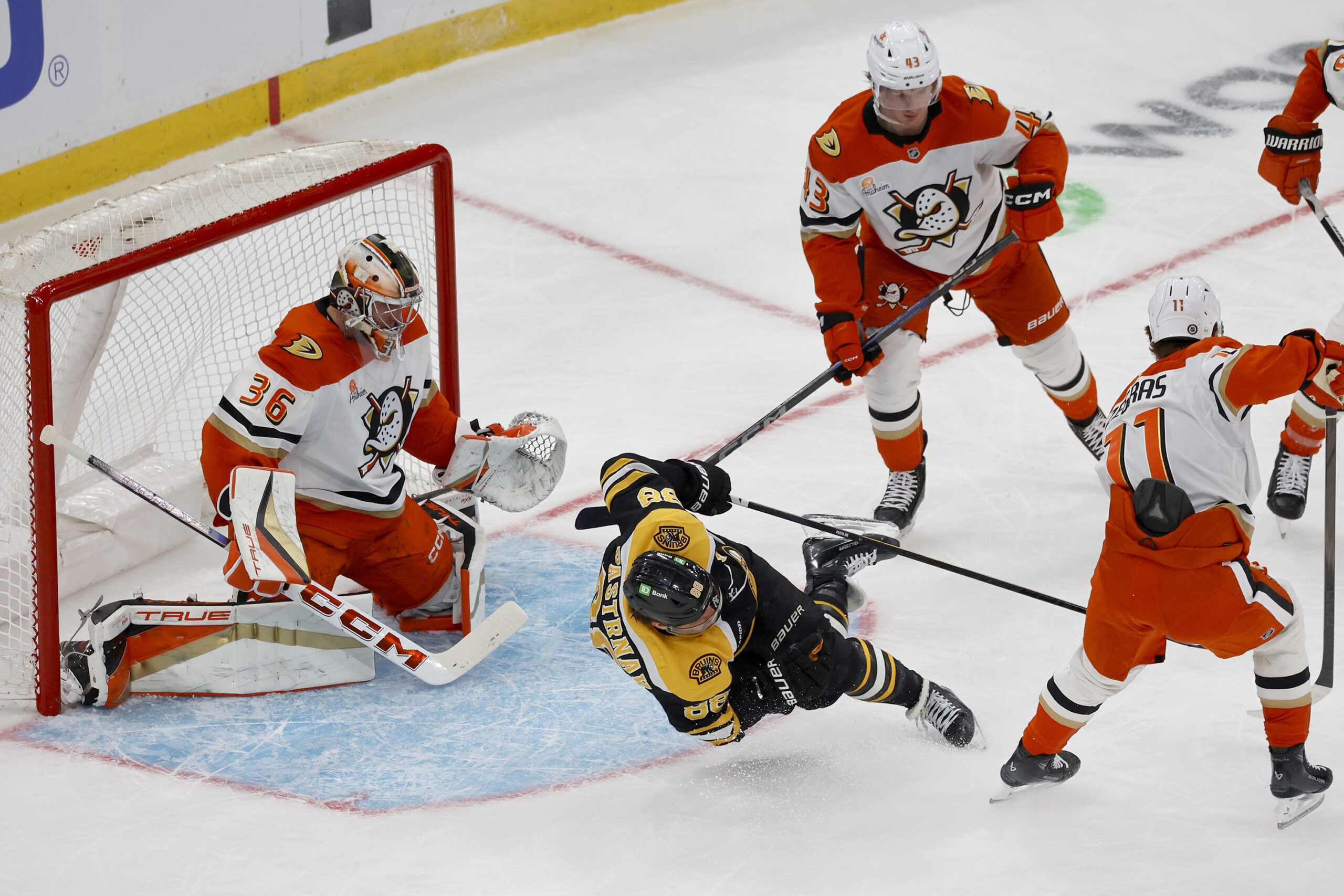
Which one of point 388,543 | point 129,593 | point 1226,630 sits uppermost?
point 1226,630

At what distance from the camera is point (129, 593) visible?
4004 millimetres

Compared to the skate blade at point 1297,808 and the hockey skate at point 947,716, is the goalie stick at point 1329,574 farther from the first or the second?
the hockey skate at point 947,716

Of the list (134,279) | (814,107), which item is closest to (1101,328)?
(814,107)

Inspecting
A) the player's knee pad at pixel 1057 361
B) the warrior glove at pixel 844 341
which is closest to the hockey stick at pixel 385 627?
the warrior glove at pixel 844 341

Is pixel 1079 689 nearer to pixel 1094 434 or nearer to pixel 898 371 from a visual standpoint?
pixel 898 371

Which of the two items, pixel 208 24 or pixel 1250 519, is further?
pixel 208 24

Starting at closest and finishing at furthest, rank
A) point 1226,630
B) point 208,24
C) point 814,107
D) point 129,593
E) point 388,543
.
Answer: point 1226,630 < point 388,543 < point 129,593 < point 208,24 < point 814,107

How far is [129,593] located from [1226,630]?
2498 millimetres

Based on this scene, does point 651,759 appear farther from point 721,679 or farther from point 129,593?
point 129,593

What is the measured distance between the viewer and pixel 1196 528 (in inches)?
111

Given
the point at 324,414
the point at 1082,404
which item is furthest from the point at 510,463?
the point at 1082,404

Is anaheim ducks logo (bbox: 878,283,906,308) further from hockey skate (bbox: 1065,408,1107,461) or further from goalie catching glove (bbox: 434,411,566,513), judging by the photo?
goalie catching glove (bbox: 434,411,566,513)

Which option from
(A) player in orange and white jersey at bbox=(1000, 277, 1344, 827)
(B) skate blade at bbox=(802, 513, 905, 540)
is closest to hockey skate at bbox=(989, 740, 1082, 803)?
(A) player in orange and white jersey at bbox=(1000, 277, 1344, 827)

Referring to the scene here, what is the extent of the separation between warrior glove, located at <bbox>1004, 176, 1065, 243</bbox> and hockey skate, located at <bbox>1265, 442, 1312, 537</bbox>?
2.83 ft
